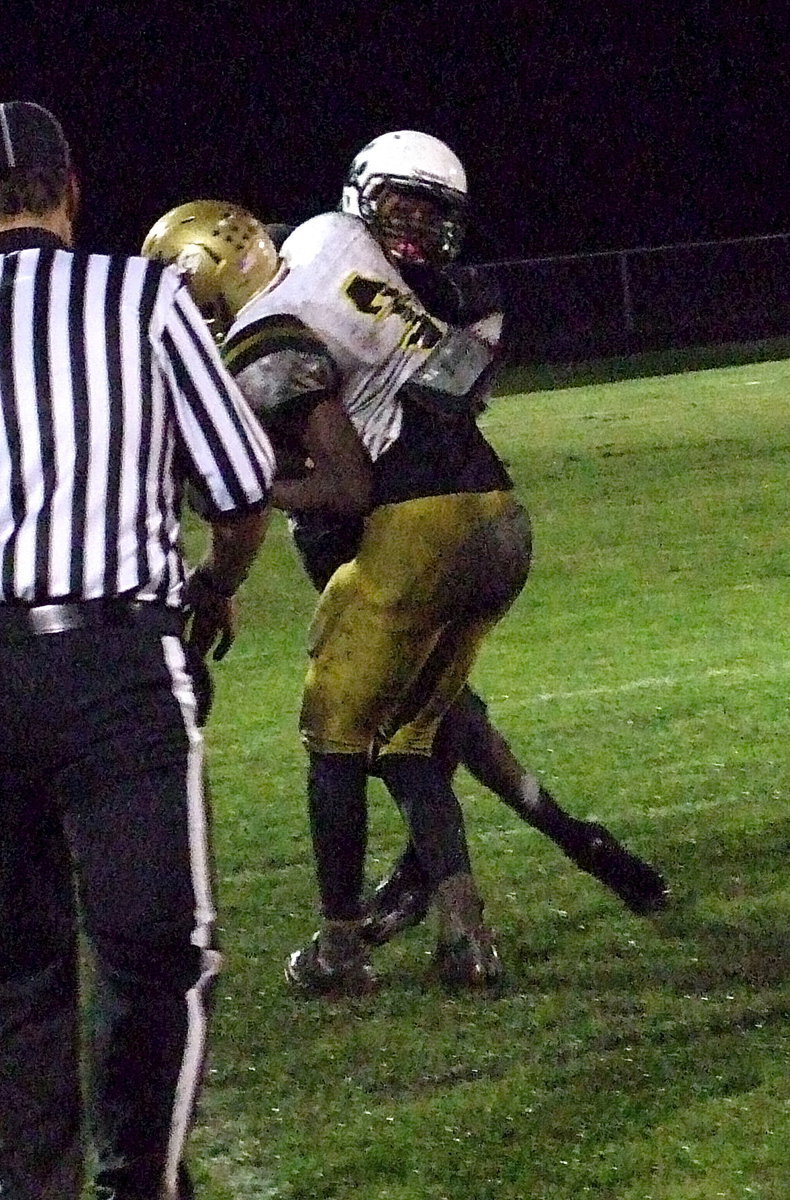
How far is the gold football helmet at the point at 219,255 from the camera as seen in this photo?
11.4 feet

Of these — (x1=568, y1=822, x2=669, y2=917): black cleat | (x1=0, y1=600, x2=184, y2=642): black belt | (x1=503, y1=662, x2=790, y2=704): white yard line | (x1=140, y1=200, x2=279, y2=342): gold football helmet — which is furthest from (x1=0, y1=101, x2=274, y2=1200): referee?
(x1=503, y1=662, x2=790, y2=704): white yard line

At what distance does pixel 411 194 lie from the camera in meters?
3.59

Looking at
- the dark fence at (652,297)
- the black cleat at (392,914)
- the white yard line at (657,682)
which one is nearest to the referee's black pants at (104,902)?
the black cleat at (392,914)

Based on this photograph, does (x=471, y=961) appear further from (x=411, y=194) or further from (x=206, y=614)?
(x=411, y=194)

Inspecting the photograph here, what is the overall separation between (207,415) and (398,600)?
1130 millimetres

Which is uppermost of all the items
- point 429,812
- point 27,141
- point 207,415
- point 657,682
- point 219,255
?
point 27,141

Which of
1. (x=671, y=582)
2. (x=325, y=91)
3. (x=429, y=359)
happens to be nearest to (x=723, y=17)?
(x=325, y=91)

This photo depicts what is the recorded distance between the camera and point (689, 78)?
113 feet

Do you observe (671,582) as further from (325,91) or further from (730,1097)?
(325,91)

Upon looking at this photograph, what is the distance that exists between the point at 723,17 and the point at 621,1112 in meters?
34.0

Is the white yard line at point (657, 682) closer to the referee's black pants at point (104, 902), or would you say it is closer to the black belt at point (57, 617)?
the referee's black pants at point (104, 902)

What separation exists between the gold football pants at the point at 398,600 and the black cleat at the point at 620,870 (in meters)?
0.67

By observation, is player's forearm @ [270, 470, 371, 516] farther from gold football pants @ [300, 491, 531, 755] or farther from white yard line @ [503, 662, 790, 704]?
white yard line @ [503, 662, 790, 704]

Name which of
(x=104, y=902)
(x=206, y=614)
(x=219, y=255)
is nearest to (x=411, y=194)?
(x=219, y=255)
